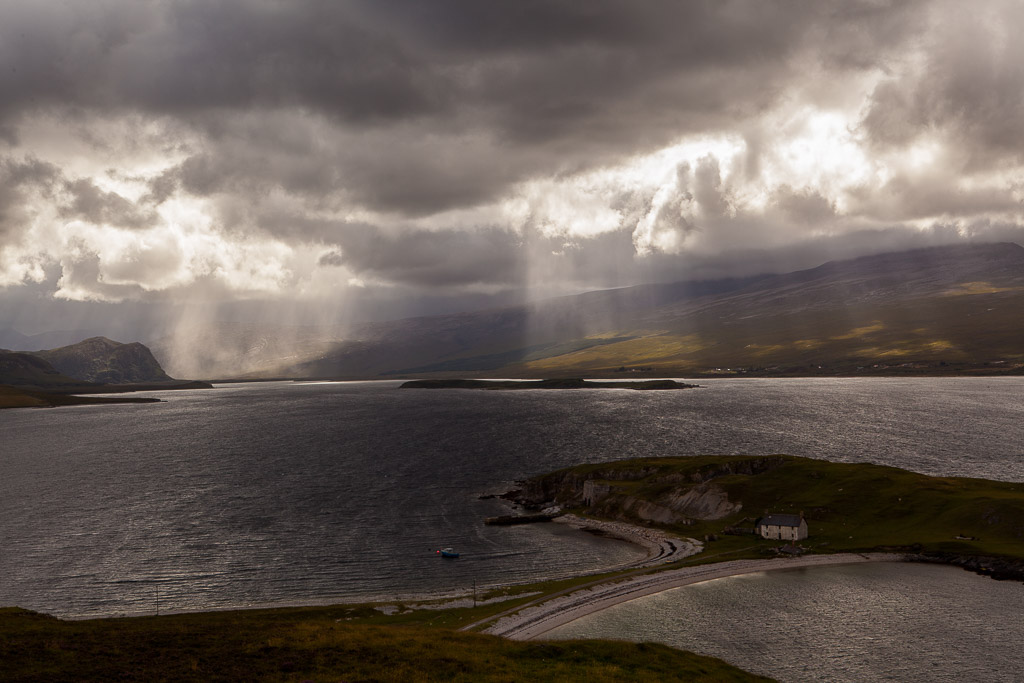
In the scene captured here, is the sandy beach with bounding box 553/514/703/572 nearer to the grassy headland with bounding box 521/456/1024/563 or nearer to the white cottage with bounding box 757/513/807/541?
the grassy headland with bounding box 521/456/1024/563

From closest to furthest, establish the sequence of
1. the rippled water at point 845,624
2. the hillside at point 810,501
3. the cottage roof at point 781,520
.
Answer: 1. the rippled water at point 845,624
2. the hillside at point 810,501
3. the cottage roof at point 781,520

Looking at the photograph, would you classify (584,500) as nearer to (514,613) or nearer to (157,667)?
(514,613)

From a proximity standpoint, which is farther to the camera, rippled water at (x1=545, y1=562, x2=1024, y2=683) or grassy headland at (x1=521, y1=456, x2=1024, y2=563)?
grassy headland at (x1=521, y1=456, x2=1024, y2=563)

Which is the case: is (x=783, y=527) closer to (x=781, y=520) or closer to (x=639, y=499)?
(x=781, y=520)

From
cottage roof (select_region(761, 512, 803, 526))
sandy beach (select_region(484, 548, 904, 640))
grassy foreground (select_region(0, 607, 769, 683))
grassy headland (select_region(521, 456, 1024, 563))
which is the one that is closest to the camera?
grassy foreground (select_region(0, 607, 769, 683))

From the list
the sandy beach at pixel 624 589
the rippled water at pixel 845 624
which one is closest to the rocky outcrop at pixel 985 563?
the rippled water at pixel 845 624

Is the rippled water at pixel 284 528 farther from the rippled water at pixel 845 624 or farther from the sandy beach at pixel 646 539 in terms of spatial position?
the rippled water at pixel 845 624

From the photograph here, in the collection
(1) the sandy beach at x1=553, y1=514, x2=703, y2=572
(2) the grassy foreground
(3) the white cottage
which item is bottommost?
(1) the sandy beach at x1=553, y1=514, x2=703, y2=572

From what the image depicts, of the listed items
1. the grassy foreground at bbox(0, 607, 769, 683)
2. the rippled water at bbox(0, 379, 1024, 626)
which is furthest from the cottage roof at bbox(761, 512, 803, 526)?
the grassy foreground at bbox(0, 607, 769, 683)

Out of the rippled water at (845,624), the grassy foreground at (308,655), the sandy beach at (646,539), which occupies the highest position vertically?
the grassy foreground at (308,655)
